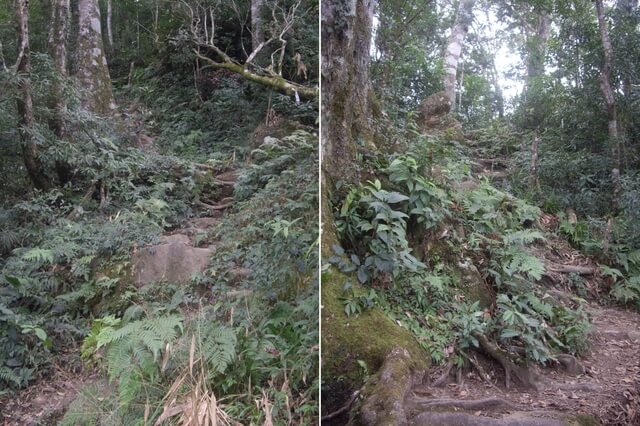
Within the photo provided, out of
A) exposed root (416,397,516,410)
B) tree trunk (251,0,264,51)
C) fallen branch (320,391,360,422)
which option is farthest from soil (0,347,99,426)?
tree trunk (251,0,264,51)

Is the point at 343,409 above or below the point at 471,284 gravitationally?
below

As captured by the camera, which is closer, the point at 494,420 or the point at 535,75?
the point at 494,420

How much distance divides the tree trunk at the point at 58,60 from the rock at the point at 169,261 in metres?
0.53

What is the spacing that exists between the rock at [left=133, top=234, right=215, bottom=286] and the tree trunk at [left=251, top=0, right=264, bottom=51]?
67cm

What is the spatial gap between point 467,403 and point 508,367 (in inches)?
9.5

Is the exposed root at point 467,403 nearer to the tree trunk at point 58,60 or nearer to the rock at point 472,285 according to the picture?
the rock at point 472,285

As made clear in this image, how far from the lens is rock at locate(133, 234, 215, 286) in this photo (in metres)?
1.31

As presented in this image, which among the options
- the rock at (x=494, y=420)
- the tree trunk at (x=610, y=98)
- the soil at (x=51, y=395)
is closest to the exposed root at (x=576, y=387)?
the rock at (x=494, y=420)

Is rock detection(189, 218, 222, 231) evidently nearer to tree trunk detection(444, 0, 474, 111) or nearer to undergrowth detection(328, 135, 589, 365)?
undergrowth detection(328, 135, 589, 365)

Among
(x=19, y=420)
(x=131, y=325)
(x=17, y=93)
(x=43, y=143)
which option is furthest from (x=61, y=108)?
(x=19, y=420)

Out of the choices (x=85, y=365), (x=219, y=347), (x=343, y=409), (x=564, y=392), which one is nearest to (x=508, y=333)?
(x=564, y=392)

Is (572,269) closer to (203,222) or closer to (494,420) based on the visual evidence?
(494,420)

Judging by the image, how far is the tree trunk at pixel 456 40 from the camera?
5.30 feet

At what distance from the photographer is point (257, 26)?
61.5 inches
